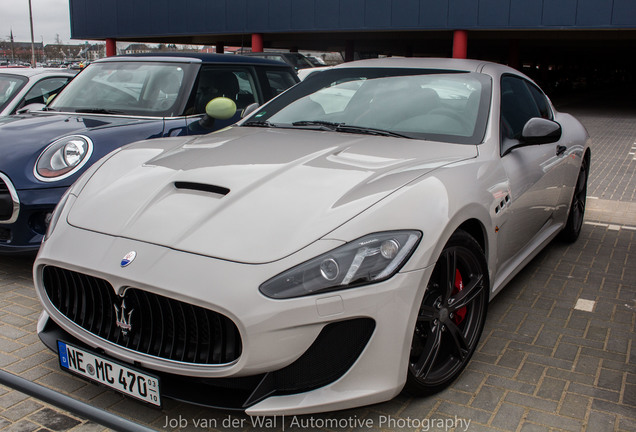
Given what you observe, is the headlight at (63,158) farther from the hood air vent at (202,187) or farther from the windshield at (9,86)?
the windshield at (9,86)

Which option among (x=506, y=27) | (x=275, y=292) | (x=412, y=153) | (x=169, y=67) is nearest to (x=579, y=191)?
(x=412, y=153)

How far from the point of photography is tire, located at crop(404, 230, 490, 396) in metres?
2.63

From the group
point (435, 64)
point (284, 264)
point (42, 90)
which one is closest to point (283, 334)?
point (284, 264)

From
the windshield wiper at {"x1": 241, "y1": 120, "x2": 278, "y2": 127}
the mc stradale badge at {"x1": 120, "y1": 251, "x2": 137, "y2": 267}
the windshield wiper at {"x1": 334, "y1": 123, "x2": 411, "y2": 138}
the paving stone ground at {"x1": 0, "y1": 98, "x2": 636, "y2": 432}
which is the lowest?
the paving stone ground at {"x1": 0, "y1": 98, "x2": 636, "y2": 432}

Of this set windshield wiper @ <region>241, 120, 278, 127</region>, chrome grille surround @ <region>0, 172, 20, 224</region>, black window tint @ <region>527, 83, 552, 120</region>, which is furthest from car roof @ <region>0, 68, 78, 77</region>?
black window tint @ <region>527, 83, 552, 120</region>

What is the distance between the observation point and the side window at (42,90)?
718 centimetres

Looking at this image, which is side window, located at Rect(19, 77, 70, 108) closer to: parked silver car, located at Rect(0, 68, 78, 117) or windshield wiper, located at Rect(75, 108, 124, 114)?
parked silver car, located at Rect(0, 68, 78, 117)

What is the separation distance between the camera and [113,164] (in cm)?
315

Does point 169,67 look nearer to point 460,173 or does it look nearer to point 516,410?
point 460,173

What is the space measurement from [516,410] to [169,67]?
423 cm

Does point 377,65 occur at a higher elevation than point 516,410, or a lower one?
higher

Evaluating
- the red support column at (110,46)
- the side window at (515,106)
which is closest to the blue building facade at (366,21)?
the red support column at (110,46)

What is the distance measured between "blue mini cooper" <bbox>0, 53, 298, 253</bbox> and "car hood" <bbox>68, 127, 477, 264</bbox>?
1.14 m

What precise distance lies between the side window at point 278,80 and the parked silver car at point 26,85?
2.56 m
